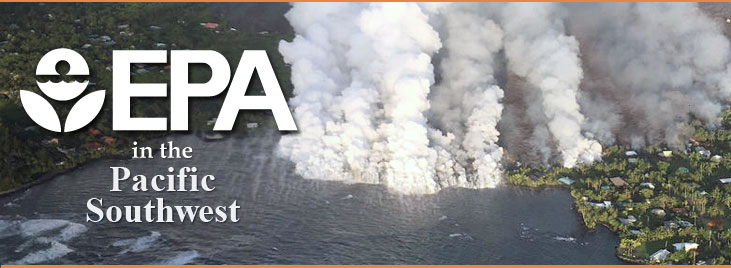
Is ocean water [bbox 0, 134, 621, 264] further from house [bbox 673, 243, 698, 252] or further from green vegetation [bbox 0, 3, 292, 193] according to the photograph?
house [bbox 673, 243, 698, 252]

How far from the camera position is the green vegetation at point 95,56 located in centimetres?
2956

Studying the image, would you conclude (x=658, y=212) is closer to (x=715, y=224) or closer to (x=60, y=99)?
(x=715, y=224)

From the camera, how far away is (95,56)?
38.4 m

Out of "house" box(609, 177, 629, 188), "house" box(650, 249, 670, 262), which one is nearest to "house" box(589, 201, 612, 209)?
"house" box(609, 177, 629, 188)

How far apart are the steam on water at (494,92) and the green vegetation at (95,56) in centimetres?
336

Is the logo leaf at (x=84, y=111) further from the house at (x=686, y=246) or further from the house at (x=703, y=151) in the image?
the house at (x=703, y=151)

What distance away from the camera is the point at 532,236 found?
25844 millimetres

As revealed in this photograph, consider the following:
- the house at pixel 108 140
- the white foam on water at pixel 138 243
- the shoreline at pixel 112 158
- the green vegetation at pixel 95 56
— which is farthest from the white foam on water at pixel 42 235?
the house at pixel 108 140

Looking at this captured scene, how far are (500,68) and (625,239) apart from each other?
1283 centimetres

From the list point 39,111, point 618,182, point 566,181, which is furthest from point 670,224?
point 39,111

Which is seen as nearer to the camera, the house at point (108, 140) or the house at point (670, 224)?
the house at point (670, 224)

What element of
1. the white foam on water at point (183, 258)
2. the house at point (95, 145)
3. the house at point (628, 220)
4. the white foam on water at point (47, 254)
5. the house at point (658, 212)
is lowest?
the white foam on water at point (183, 258)

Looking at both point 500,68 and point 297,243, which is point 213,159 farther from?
point 500,68

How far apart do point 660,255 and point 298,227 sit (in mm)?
9456
